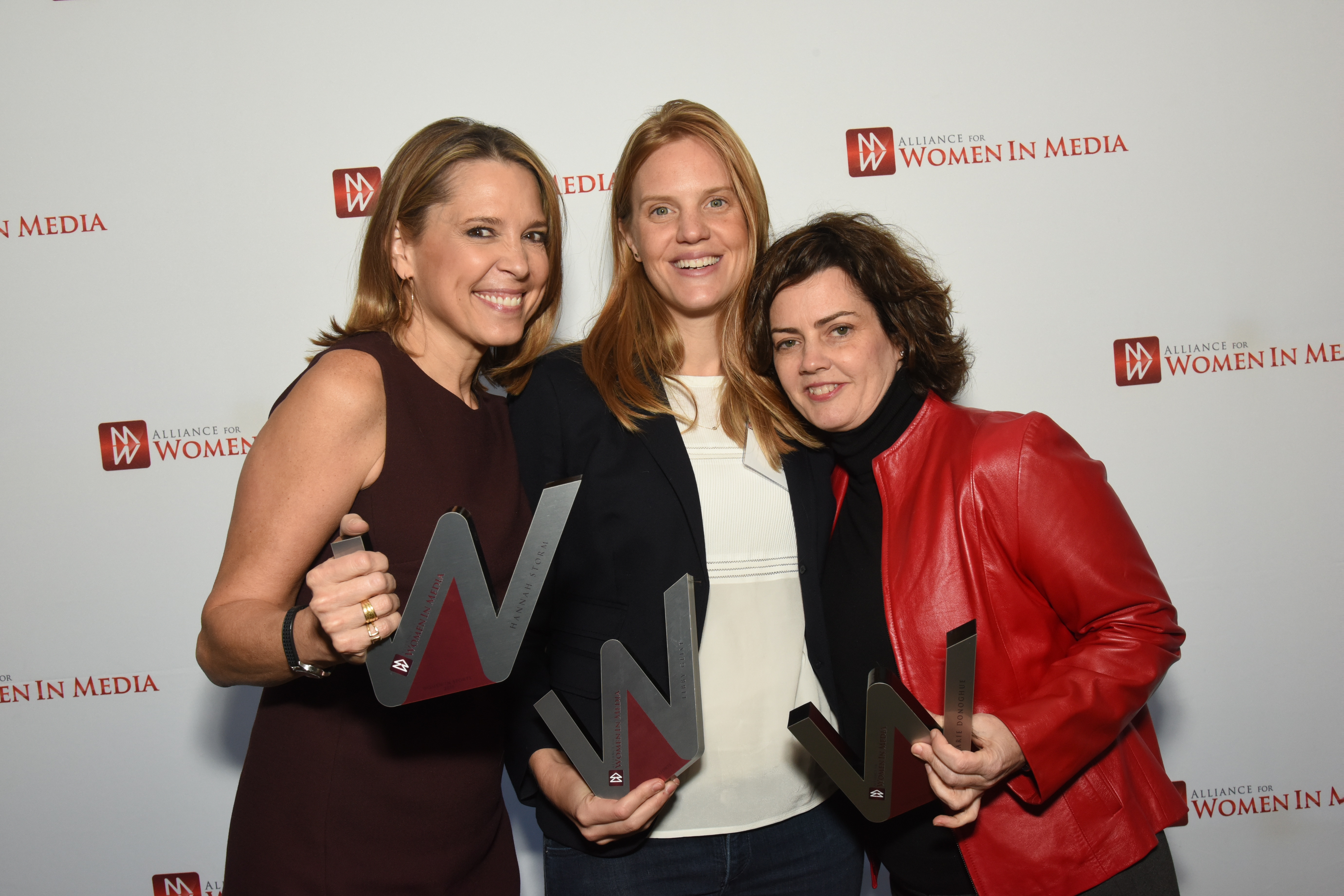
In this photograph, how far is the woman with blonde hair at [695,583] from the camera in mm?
1438

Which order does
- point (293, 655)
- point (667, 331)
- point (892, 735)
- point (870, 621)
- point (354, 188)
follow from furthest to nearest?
point (354, 188)
point (667, 331)
point (870, 621)
point (892, 735)
point (293, 655)

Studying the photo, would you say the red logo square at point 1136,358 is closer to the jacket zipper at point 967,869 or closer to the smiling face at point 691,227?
the smiling face at point 691,227

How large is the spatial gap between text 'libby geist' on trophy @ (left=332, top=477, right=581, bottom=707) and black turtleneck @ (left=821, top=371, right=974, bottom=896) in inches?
24.2

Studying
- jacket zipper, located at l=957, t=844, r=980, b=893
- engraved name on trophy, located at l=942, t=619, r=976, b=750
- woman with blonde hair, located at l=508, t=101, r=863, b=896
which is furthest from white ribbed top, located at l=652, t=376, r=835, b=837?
engraved name on trophy, located at l=942, t=619, r=976, b=750

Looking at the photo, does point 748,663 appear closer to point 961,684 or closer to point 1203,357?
point 961,684

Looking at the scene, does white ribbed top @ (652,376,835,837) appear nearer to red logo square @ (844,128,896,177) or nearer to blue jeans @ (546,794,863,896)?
blue jeans @ (546,794,863,896)

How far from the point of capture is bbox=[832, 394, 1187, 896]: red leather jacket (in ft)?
4.09

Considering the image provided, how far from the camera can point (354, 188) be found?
225cm

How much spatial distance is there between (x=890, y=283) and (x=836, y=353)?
166 millimetres

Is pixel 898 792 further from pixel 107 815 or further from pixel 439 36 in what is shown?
pixel 107 815

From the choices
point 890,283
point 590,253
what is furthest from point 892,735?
point 590,253

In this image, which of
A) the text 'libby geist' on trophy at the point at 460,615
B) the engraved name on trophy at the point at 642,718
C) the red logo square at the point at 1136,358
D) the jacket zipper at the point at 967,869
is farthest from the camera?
the red logo square at the point at 1136,358

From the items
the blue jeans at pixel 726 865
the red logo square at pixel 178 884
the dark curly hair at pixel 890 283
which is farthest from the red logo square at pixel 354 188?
the red logo square at pixel 178 884

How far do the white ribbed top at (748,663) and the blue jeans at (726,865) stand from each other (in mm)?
28
